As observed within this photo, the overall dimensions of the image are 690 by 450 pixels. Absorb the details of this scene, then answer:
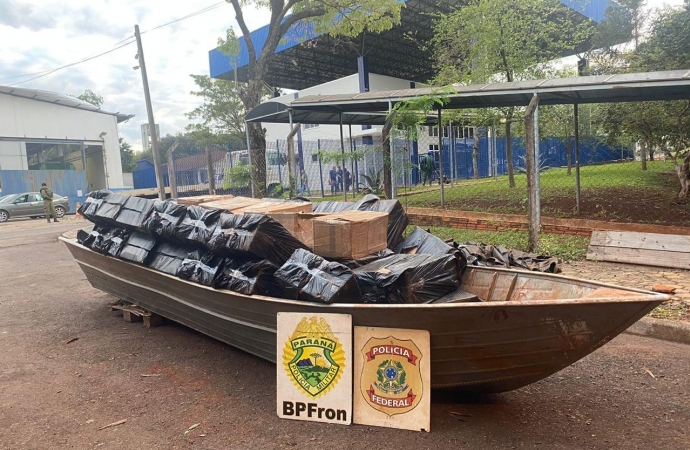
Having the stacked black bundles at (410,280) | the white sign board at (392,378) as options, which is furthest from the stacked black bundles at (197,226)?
Result: the white sign board at (392,378)

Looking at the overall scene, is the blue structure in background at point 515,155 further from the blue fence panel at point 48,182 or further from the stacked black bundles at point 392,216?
the blue fence panel at point 48,182

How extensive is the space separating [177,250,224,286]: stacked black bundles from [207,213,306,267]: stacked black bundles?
0.12 meters

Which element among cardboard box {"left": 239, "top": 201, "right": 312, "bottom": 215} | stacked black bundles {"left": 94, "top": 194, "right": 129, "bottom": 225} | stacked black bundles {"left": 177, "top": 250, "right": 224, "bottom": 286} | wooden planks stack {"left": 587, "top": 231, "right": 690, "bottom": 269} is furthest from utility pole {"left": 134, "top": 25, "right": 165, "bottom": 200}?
wooden planks stack {"left": 587, "top": 231, "right": 690, "bottom": 269}

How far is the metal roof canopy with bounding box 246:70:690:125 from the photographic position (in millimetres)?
6227

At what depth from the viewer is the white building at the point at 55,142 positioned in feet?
84.2

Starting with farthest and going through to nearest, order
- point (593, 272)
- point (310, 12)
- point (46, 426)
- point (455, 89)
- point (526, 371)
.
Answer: point (310, 12) → point (455, 89) → point (593, 272) → point (46, 426) → point (526, 371)

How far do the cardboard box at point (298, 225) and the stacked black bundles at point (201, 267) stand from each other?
22.9 inches

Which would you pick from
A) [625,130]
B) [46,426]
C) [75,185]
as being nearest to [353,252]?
[46,426]

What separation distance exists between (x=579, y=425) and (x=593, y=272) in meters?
3.45

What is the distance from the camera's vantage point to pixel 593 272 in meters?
5.59

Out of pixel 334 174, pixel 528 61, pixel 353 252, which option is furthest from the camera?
pixel 334 174

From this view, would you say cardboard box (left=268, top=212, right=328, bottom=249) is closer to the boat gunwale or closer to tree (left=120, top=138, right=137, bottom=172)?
the boat gunwale

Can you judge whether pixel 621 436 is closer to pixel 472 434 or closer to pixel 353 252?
pixel 472 434

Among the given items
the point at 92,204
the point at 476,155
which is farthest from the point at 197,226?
the point at 476,155
